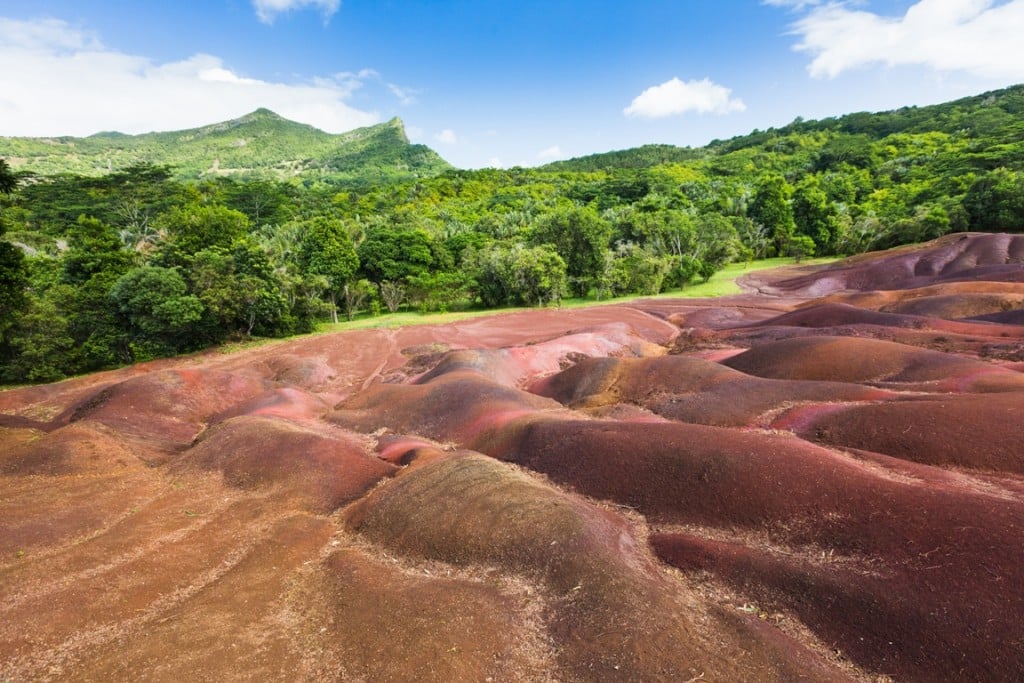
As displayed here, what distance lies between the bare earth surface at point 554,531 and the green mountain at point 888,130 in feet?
277

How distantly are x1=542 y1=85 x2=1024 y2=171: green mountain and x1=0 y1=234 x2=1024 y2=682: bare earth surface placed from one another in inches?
3328

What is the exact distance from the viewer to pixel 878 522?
868 centimetres

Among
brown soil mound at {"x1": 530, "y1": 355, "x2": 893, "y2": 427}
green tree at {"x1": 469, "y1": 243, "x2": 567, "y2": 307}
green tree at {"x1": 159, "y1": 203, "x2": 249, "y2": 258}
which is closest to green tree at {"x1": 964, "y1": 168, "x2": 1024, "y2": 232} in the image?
green tree at {"x1": 469, "y1": 243, "x2": 567, "y2": 307}

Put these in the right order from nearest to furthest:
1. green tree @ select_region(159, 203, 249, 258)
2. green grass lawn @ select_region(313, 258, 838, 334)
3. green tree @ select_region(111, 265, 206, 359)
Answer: green tree @ select_region(111, 265, 206, 359), green tree @ select_region(159, 203, 249, 258), green grass lawn @ select_region(313, 258, 838, 334)

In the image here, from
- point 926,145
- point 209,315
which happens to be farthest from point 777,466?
point 926,145

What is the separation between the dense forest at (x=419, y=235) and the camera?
32219 millimetres

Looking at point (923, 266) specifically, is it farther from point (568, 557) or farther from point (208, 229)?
point (208, 229)

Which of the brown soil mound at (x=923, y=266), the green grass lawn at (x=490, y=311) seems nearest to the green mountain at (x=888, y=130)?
the brown soil mound at (x=923, y=266)

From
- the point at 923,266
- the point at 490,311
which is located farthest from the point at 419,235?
the point at 923,266

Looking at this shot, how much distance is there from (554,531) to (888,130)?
17389 centimetres

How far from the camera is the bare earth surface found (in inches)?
277

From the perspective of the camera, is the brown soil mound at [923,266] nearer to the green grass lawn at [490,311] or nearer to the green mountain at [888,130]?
the green grass lawn at [490,311]

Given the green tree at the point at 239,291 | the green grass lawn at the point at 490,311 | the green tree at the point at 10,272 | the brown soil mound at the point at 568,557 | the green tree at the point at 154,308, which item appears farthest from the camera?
the green grass lawn at the point at 490,311

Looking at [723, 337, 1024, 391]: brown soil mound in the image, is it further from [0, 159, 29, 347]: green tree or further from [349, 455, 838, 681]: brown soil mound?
[0, 159, 29, 347]: green tree
